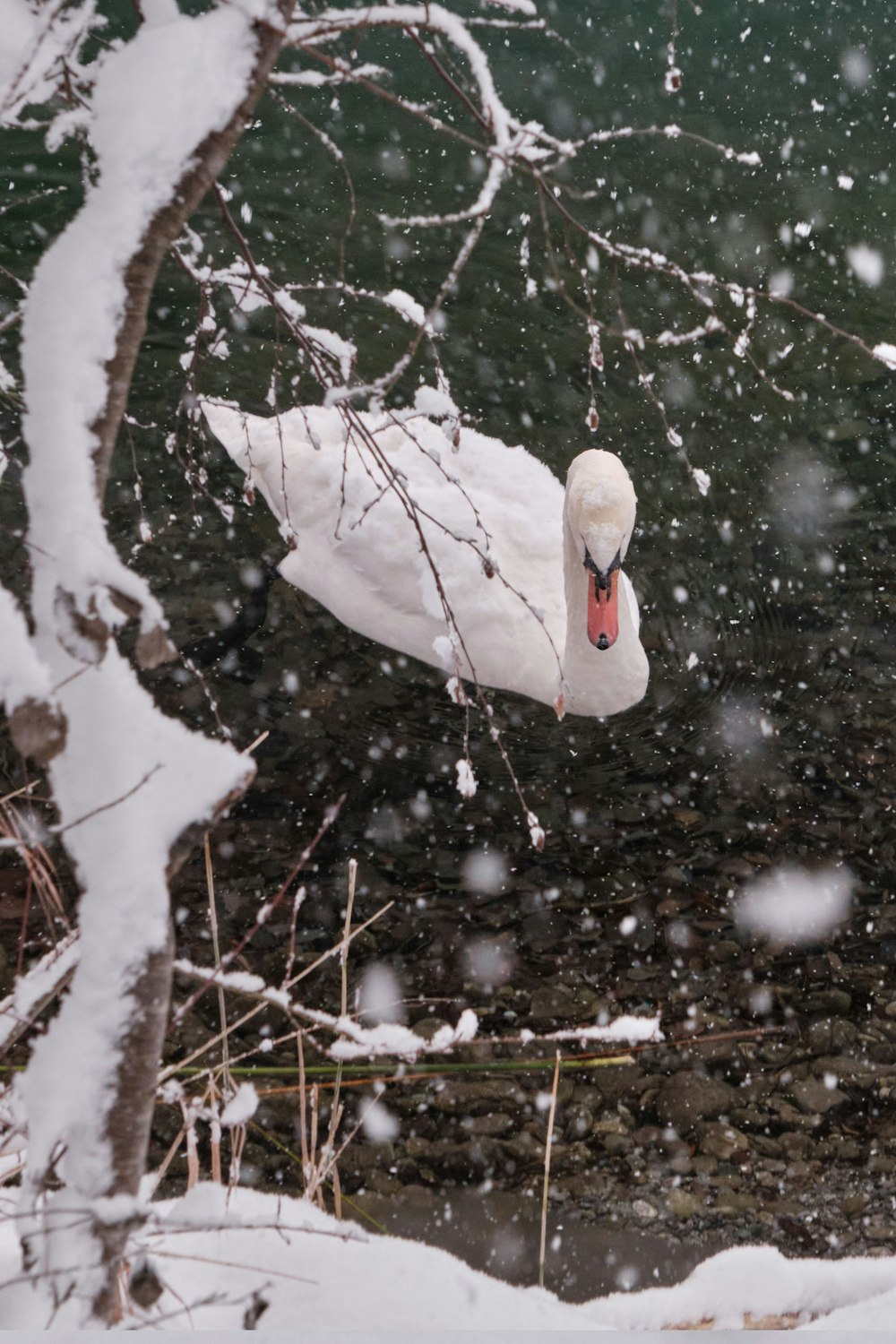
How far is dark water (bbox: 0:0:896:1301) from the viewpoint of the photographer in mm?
3396

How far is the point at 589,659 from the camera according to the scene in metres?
3.67

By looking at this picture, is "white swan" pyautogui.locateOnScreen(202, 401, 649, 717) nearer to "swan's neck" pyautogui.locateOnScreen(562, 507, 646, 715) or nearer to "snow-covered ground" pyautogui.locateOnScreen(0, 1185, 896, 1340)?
"swan's neck" pyautogui.locateOnScreen(562, 507, 646, 715)

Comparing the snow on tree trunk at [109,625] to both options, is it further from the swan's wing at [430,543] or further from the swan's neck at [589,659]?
the swan's neck at [589,659]

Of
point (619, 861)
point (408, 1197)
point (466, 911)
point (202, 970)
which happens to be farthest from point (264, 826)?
point (202, 970)

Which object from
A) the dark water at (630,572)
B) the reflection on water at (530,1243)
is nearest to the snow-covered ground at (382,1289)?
the reflection on water at (530,1243)

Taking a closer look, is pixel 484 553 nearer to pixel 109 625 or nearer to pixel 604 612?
pixel 604 612

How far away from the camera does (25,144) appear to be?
24.6ft

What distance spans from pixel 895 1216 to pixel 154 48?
259cm

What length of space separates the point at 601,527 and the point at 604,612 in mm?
259

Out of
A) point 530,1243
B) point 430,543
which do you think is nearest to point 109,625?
point 530,1243

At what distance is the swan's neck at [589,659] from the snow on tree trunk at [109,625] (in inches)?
95.1

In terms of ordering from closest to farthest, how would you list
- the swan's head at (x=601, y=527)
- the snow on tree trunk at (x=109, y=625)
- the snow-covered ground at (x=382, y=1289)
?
1. the snow on tree trunk at (x=109, y=625)
2. the snow-covered ground at (x=382, y=1289)
3. the swan's head at (x=601, y=527)

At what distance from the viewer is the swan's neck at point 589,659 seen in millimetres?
3619

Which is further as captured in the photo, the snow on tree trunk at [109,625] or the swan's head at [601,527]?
the swan's head at [601,527]
